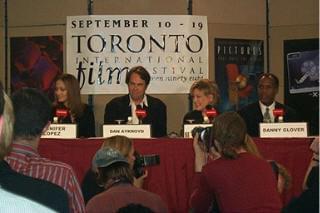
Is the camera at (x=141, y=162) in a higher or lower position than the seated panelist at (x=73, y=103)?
lower

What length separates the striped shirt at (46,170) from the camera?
8.23ft

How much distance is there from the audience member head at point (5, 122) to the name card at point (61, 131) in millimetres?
3614

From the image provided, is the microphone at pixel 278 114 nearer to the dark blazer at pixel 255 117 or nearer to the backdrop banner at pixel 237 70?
the dark blazer at pixel 255 117

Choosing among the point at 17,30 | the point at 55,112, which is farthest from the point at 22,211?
the point at 17,30

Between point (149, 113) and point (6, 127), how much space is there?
172 inches

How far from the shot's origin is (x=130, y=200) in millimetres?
3277

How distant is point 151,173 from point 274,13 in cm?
401

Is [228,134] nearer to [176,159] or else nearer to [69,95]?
[176,159]

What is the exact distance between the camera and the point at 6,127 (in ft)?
5.69

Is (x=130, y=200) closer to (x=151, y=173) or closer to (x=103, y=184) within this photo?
(x=103, y=184)

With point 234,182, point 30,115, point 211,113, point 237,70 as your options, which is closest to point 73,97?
point 211,113

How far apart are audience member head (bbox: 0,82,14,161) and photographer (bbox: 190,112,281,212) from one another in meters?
1.78

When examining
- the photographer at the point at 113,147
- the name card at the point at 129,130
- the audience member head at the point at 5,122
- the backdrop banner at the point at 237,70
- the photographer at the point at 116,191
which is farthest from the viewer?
the backdrop banner at the point at 237,70

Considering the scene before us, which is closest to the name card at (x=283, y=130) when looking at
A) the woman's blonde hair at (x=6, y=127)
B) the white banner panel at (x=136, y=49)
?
the white banner panel at (x=136, y=49)
